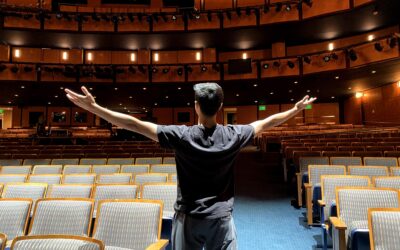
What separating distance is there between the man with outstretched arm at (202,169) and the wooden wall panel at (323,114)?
51.6 ft

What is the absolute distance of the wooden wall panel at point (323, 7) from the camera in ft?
31.8

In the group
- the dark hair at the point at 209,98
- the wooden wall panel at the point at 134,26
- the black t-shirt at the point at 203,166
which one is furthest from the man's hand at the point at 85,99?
the wooden wall panel at the point at 134,26

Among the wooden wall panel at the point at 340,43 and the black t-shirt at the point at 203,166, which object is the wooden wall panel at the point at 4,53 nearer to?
the wooden wall panel at the point at 340,43

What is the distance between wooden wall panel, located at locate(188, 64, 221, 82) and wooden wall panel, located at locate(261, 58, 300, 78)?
6.09 feet

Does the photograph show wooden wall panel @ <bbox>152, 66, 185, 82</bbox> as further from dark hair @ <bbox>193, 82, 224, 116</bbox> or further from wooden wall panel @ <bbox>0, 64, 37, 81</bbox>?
dark hair @ <bbox>193, 82, 224, 116</bbox>

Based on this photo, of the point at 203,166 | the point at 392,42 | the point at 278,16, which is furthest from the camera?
the point at 278,16

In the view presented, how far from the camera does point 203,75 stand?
11.6 meters

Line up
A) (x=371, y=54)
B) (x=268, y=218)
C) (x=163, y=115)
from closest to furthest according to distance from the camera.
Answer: (x=268, y=218)
(x=371, y=54)
(x=163, y=115)

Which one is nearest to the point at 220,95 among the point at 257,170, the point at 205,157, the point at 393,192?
the point at 205,157

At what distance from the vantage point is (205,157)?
1.08m

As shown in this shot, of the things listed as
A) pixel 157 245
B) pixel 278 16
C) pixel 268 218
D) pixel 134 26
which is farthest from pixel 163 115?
pixel 157 245

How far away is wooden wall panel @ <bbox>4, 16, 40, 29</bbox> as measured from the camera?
36.6 feet

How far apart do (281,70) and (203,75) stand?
3.08m

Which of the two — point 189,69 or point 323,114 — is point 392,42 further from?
point 323,114
